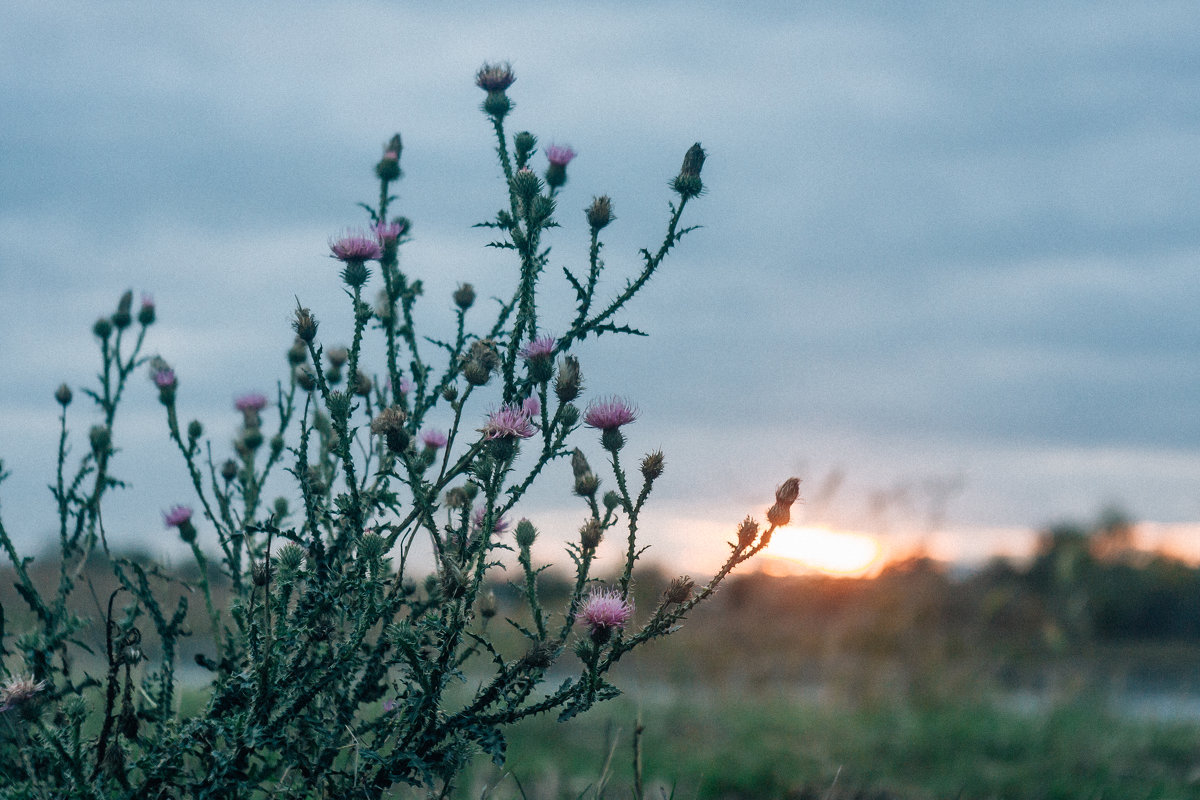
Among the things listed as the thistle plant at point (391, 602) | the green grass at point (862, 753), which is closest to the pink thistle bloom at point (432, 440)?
the thistle plant at point (391, 602)

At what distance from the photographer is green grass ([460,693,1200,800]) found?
3756mm

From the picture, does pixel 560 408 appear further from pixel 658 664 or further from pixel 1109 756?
pixel 658 664

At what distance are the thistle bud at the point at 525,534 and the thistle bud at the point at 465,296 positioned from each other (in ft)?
2.06

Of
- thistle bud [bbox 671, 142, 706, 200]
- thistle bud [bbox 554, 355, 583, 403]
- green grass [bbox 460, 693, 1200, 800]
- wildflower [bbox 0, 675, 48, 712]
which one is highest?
thistle bud [bbox 671, 142, 706, 200]

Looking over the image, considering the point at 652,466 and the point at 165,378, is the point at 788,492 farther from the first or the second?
the point at 165,378

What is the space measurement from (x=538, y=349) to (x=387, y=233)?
51 cm

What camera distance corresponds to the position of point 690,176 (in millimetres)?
2383

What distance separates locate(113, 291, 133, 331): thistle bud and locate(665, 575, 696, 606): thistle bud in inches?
82.8

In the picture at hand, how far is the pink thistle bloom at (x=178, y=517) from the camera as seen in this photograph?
2787mm

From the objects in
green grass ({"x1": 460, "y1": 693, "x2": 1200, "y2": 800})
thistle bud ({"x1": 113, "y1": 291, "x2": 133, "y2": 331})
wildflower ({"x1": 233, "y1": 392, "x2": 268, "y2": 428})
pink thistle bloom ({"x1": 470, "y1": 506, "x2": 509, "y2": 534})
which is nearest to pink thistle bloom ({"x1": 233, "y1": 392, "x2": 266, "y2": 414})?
wildflower ({"x1": 233, "y1": 392, "x2": 268, "y2": 428})

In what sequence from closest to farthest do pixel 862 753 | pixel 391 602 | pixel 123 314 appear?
pixel 391 602 → pixel 123 314 → pixel 862 753

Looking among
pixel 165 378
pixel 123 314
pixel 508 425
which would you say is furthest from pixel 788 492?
pixel 123 314

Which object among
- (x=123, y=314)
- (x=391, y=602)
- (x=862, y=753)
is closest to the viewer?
(x=391, y=602)

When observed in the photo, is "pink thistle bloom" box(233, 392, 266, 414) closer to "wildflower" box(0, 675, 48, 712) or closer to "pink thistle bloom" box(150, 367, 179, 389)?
"pink thistle bloom" box(150, 367, 179, 389)
